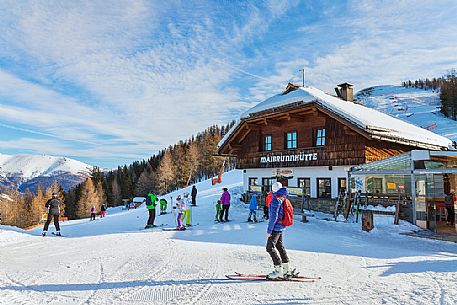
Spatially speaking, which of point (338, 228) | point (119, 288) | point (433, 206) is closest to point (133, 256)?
point (119, 288)

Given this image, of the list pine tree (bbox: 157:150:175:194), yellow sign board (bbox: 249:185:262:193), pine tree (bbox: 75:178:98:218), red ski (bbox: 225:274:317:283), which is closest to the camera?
red ski (bbox: 225:274:317:283)

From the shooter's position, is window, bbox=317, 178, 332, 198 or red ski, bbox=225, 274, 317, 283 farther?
window, bbox=317, 178, 332, 198

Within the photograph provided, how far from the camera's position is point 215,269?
6.50m

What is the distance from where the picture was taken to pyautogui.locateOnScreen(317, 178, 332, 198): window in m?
18.6

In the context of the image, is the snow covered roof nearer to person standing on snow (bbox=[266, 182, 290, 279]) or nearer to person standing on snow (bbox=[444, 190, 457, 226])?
person standing on snow (bbox=[444, 190, 457, 226])

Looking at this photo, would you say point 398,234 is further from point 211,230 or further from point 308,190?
point 308,190

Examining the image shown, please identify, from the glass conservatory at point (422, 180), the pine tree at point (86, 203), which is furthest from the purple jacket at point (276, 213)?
the pine tree at point (86, 203)

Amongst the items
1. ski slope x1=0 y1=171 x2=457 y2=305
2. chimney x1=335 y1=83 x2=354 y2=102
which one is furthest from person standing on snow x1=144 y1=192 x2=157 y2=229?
chimney x1=335 y1=83 x2=354 y2=102

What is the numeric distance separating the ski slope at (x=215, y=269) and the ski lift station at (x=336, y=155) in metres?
2.88

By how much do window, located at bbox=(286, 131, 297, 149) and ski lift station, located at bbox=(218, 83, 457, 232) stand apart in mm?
63

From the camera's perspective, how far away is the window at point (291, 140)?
20484mm

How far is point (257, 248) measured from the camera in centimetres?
860

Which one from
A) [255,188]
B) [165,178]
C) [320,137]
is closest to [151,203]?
[255,188]

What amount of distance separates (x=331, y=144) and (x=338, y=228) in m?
6.49
